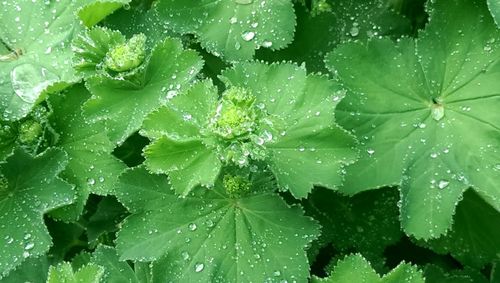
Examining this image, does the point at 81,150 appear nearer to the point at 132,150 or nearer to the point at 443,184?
the point at 132,150

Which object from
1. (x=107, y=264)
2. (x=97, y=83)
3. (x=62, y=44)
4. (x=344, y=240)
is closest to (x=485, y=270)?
(x=344, y=240)

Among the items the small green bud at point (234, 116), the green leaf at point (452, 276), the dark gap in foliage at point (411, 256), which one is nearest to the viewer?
the small green bud at point (234, 116)

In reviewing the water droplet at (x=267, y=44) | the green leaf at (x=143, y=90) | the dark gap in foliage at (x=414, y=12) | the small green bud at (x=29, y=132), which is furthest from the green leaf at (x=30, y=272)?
the dark gap in foliage at (x=414, y=12)

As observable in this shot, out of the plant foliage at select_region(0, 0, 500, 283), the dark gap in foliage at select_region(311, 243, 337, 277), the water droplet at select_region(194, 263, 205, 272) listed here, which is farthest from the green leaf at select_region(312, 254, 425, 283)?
the dark gap in foliage at select_region(311, 243, 337, 277)

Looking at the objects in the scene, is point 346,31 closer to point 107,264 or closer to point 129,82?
Answer: point 129,82

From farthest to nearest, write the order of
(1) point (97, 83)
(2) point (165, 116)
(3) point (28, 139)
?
1. (3) point (28, 139)
2. (1) point (97, 83)
3. (2) point (165, 116)

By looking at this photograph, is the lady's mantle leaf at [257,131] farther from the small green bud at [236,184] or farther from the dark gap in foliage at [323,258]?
the dark gap in foliage at [323,258]

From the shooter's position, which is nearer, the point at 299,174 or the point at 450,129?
the point at 299,174
